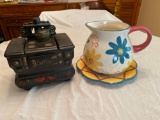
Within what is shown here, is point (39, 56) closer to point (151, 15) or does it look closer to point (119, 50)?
point (119, 50)

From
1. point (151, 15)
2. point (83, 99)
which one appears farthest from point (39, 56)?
point (151, 15)

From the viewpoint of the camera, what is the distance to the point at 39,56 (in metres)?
0.37

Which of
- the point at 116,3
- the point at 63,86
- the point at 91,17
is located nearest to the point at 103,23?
the point at 63,86

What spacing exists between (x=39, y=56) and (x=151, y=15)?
7.32ft

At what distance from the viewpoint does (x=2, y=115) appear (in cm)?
34

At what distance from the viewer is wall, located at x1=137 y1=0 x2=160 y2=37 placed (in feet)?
6.45

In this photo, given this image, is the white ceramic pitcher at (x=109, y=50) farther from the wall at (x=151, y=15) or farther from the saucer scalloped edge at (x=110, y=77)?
the wall at (x=151, y=15)

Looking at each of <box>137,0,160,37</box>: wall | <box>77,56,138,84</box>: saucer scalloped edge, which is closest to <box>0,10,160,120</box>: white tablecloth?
<box>77,56,138,84</box>: saucer scalloped edge

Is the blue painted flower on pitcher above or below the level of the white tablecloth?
above

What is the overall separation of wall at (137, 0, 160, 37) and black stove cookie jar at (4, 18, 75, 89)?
1999 mm

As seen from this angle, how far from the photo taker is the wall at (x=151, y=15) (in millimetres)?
1967

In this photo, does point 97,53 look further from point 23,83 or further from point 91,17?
point 91,17

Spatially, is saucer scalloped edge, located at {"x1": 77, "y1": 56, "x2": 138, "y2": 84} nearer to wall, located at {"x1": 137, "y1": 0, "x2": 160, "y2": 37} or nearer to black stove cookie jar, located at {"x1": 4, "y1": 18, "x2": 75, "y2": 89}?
black stove cookie jar, located at {"x1": 4, "y1": 18, "x2": 75, "y2": 89}

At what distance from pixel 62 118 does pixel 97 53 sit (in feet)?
0.67
